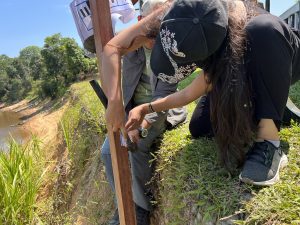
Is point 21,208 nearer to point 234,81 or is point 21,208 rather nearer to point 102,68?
point 102,68

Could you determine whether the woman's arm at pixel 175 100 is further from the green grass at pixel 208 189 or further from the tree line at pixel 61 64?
the tree line at pixel 61 64

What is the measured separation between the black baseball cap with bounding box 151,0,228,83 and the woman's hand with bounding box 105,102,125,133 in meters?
0.48

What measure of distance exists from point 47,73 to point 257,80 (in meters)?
29.8

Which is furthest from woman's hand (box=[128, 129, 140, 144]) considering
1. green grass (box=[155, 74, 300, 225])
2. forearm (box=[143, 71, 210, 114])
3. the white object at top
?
the white object at top

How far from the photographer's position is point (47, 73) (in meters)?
30.0

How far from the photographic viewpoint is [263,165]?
171 centimetres

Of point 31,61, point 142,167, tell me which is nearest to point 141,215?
point 142,167

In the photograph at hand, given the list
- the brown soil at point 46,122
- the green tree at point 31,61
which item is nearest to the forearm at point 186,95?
the brown soil at point 46,122

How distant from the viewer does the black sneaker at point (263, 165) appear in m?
1.68

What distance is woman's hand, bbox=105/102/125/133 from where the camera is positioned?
6.50 feet

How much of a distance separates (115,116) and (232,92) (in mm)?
664

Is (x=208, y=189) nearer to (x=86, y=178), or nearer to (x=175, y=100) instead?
(x=175, y=100)

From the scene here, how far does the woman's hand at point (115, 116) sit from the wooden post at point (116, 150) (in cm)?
7

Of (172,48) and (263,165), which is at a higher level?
(172,48)
